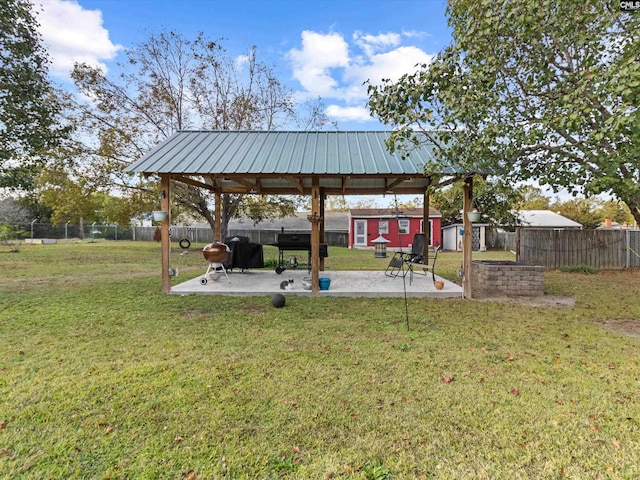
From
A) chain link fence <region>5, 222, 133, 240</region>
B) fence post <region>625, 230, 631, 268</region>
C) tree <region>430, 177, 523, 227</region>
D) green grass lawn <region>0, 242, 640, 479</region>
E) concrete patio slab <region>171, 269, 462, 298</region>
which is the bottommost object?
green grass lawn <region>0, 242, 640, 479</region>

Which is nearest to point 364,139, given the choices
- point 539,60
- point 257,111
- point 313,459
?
point 539,60

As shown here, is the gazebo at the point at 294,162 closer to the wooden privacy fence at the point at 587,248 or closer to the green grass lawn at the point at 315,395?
the green grass lawn at the point at 315,395

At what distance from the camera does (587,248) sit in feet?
32.3

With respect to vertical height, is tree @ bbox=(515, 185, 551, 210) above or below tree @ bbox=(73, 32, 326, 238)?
below

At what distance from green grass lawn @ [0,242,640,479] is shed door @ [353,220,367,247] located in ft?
51.5

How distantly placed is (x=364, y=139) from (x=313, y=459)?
21.4ft

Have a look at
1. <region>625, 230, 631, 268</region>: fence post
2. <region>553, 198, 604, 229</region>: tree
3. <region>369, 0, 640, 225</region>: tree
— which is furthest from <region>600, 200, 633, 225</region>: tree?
<region>369, 0, 640, 225</region>: tree

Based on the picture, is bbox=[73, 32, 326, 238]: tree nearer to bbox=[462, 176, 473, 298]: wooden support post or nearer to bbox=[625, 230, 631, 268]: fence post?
bbox=[462, 176, 473, 298]: wooden support post

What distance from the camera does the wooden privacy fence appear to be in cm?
980

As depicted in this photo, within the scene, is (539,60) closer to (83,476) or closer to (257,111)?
(83,476)

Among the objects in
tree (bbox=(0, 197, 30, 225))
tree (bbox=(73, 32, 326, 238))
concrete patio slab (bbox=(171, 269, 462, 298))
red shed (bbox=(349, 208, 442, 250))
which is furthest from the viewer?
tree (bbox=(0, 197, 30, 225))

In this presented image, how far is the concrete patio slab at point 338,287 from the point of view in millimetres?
5902

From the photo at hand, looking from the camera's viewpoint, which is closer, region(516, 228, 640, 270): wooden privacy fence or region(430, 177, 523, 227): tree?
region(430, 177, 523, 227): tree

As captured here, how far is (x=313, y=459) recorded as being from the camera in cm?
177
